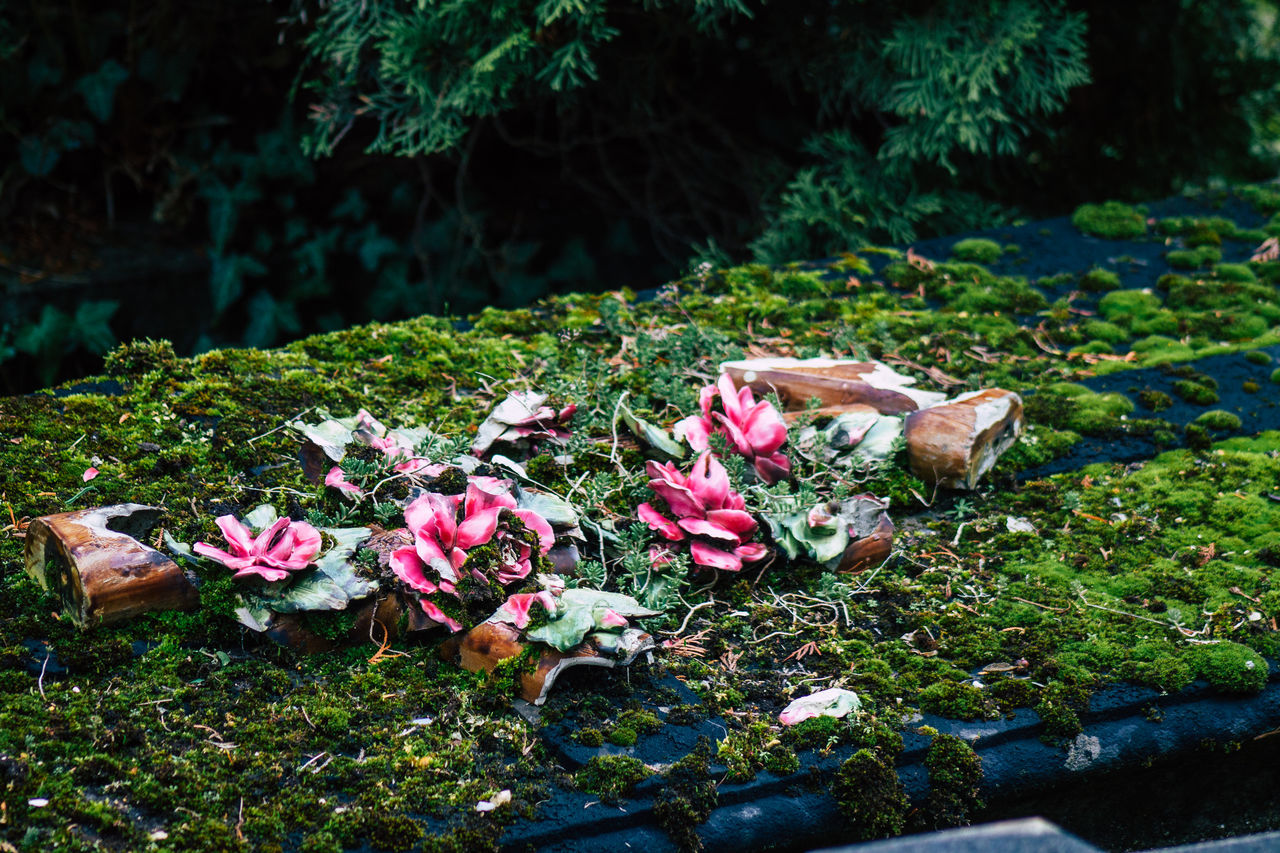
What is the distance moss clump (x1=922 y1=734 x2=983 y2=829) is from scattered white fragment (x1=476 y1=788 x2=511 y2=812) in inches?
23.2

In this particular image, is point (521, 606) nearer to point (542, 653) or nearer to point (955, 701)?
point (542, 653)

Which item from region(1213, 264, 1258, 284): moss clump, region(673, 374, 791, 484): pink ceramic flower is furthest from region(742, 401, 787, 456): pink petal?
region(1213, 264, 1258, 284): moss clump

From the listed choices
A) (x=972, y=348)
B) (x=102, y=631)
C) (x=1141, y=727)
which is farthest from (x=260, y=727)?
(x=972, y=348)

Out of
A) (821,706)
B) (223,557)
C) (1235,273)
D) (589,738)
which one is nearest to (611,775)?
(589,738)

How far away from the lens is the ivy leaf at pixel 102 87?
512 cm

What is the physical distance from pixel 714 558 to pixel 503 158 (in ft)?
15.6

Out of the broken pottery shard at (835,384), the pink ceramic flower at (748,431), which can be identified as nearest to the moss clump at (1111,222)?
the broken pottery shard at (835,384)

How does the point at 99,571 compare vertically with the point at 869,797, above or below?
above

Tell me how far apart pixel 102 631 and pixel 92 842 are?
1.51 ft

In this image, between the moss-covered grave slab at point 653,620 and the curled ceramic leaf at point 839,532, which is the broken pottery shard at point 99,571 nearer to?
the moss-covered grave slab at point 653,620

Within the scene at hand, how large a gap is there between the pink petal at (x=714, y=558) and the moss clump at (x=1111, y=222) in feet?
8.46

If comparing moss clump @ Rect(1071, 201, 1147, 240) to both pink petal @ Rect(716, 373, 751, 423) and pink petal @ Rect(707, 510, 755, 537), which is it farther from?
pink petal @ Rect(707, 510, 755, 537)

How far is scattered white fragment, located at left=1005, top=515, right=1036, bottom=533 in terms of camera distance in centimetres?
201

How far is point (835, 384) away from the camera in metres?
2.33
